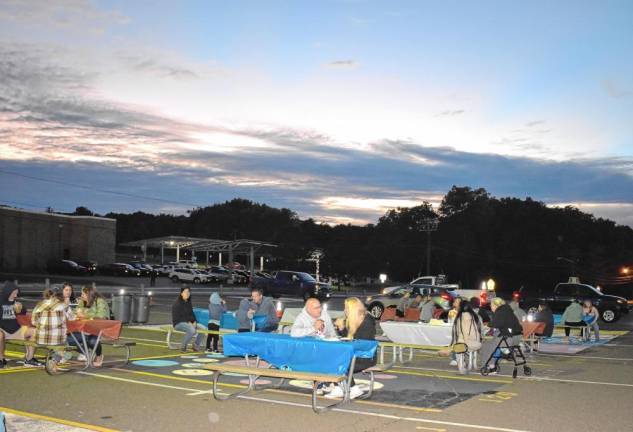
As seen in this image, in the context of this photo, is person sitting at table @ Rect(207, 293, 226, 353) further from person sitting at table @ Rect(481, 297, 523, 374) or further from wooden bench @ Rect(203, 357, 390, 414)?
person sitting at table @ Rect(481, 297, 523, 374)

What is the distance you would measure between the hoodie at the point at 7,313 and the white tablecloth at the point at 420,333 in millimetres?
7163

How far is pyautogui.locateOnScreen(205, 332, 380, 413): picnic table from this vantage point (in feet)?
30.7

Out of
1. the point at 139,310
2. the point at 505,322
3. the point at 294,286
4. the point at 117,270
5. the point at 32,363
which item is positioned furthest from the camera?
the point at 117,270

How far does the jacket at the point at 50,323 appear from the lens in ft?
38.0

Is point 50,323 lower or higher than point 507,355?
higher

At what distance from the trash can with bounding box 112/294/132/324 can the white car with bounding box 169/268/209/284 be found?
45928 millimetres

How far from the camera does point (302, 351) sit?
9742 millimetres

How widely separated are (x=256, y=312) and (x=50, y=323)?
14.7ft

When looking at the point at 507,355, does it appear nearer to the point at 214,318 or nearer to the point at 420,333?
the point at 420,333

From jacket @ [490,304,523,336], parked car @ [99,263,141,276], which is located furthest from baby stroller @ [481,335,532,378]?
parked car @ [99,263,141,276]

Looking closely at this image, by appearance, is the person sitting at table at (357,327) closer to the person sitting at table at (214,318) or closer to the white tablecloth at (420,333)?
the white tablecloth at (420,333)

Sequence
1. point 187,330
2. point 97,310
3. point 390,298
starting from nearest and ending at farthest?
point 97,310, point 187,330, point 390,298

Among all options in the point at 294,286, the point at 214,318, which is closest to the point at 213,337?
the point at 214,318

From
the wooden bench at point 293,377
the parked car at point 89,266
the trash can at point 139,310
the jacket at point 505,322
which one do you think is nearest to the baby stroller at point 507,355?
the jacket at point 505,322
